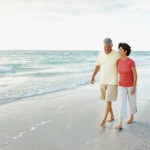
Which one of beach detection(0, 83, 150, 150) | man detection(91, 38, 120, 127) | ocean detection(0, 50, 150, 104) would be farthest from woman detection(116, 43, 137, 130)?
ocean detection(0, 50, 150, 104)

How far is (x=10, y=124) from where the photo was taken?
6.62 metres

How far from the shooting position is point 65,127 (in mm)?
6395

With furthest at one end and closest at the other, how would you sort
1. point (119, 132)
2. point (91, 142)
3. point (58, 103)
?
point (58, 103)
point (119, 132)
point (91, 142)

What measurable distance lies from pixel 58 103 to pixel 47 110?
1.01 m

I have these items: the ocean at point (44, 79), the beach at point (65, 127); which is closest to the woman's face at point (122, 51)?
the beach at point (65, 127)

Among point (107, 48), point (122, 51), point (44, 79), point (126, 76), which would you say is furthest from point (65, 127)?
point (44, 79)

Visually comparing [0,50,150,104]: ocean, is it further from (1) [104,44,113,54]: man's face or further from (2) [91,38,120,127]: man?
(1) [104,44,113,54]: man's face

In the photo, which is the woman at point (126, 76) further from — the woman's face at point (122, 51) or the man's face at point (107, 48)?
the man's face at point (107, 48)

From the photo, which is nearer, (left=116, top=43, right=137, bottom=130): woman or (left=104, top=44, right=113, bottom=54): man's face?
(left=116, top=43, right=137, bottom=130): woman

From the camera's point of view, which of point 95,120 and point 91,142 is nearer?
point 91,142

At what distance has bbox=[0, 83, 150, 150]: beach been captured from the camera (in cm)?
526

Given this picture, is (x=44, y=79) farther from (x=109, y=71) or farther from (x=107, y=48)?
(x=107, y=48)

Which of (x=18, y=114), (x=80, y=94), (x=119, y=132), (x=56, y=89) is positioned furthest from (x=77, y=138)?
(x=56, y=89)

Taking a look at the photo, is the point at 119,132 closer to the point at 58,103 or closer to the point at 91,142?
the point at 91,142
